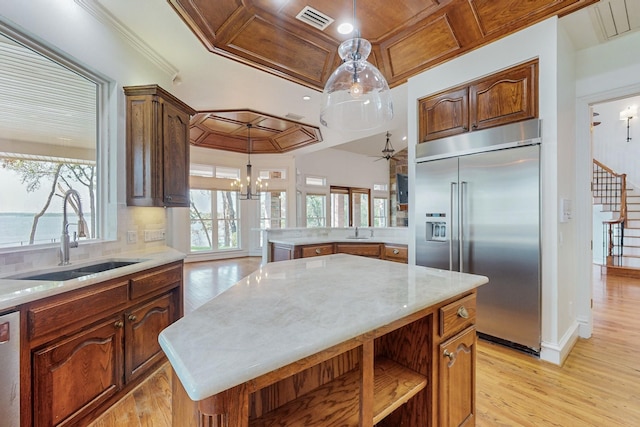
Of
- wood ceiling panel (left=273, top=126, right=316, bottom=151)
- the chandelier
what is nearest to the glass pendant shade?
wood ceiling panel (left=273, top=126, right=316, bottom=151)

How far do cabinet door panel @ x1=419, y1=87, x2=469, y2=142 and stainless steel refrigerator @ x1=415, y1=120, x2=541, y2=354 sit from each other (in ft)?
0.39

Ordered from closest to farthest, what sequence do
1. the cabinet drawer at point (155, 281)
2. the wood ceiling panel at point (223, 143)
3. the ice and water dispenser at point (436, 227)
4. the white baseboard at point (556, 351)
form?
the cabinet drawer at point (155, 281) → the white baseboard at point (556, 351) → the ice and water dispenser at point (436, 227) → the wood ceiling panel at point (223, 143)

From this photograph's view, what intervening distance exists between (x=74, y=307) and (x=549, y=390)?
3.03 metres

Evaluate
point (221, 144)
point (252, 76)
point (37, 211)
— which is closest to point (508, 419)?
point (37, 211)

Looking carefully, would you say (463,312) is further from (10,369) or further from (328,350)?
(10,369)

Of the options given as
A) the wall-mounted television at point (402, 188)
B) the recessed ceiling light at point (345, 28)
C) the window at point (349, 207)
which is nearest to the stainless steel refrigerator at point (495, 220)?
the recessed ceiling light at point (345, 28)

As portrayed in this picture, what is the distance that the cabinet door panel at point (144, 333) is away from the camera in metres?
1.90

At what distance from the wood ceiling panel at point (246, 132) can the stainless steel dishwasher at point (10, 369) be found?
4.18 meters

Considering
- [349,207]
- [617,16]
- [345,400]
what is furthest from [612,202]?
[345,400]

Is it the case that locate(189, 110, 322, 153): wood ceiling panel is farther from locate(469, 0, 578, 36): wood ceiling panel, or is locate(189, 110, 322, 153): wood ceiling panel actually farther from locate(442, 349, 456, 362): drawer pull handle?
locate(442, 349, 456, 362): drawer pull handle

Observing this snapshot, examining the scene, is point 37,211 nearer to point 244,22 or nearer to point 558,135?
point 244,22

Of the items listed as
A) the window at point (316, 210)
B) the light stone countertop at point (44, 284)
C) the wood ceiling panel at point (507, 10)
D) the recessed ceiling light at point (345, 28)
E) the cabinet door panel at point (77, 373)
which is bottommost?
the cabinet door panel at point (77, 373)

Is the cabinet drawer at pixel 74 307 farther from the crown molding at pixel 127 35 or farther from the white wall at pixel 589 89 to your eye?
the white wall at pixel 589 89

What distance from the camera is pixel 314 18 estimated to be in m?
2.50
